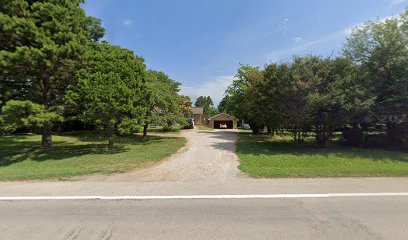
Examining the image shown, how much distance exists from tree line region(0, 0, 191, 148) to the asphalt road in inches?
318

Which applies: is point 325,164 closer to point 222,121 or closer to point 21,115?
Result: point 21,115

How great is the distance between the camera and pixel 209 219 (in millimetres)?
4352

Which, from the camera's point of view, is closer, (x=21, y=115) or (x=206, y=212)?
(x=206, y=212)

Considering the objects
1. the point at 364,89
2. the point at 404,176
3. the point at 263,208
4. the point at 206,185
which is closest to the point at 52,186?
the point at 206,185

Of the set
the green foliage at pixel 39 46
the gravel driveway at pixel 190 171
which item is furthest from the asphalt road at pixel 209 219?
the green foliage at pixel 39 46

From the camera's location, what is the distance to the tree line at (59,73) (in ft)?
37.9

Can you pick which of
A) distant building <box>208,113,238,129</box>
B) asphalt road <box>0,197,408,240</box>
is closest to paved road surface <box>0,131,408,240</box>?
asphalt road <box>0,197,408,240</box>

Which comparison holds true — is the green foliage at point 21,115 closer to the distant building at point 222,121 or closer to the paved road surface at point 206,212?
the paved road surface at point 206,212

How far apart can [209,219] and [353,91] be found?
40.1 ft

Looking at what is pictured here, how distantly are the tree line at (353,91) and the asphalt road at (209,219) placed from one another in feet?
27.1

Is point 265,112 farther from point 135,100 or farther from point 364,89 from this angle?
point 135,100

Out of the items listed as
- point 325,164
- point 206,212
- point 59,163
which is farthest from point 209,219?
point 59,163

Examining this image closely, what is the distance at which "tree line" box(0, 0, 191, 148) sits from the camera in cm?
1155

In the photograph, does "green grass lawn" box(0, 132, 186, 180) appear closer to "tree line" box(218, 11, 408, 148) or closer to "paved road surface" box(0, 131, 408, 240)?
"paved road surface" box(0, 131, 408, 240)
